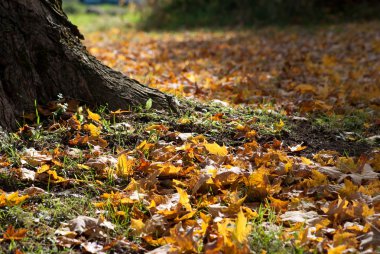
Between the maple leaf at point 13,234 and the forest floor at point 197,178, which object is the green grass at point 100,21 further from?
the maple leaf at point 13,234

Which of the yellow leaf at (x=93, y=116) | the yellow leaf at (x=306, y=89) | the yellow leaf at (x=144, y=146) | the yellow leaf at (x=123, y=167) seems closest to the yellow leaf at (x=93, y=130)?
the yellow leaf at (x=93, y=116)

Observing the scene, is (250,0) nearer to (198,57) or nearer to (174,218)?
(198,57)

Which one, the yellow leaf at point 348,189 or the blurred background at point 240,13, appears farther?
the blurred background at point 240,13

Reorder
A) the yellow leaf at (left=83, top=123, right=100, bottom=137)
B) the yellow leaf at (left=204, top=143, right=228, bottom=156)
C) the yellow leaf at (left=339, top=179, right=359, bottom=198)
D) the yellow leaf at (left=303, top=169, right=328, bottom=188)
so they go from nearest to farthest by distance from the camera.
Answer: the yellow leaf at (left=339, top=179, right=359, bottom=198)
the yellow leaf at (left=303, top=169, right=328, bottom=188)
the yellow leaf at (left=204, top=143, right=228, bottom=156)
the yellow leaf at (left=83, top=123, right=100, bottom=137)

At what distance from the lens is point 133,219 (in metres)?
2.36

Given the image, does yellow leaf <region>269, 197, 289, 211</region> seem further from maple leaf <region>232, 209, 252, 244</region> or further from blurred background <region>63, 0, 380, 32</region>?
blurred background <region>63, 0, 380, 32</region>

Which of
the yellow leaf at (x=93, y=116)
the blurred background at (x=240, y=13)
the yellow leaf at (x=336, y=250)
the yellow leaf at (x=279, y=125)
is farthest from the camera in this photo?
the blurred background at (x=240, y=13)

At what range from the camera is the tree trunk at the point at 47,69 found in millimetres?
3295

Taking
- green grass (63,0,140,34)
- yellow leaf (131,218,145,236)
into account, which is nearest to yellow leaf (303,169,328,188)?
yellow leaf (131,218,145,236)

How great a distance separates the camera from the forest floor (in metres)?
2.26

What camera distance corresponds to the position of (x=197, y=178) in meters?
2.74

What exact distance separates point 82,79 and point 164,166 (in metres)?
1.14

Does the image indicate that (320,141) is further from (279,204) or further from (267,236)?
(267,236)

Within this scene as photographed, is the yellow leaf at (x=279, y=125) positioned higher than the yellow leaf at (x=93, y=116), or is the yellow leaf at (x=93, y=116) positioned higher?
the yellow leaf at (x=93, y=116)
